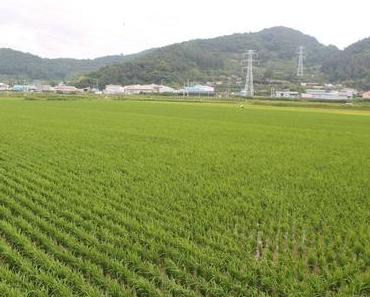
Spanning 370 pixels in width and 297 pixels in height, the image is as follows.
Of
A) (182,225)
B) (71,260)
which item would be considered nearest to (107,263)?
(71,260)

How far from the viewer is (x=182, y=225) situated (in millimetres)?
7078

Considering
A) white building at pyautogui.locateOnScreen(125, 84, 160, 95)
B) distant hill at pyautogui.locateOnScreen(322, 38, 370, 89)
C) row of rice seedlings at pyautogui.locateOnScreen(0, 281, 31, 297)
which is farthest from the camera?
distant hill at pyautogui.locateOnScreen(322, 38, 370, 89)

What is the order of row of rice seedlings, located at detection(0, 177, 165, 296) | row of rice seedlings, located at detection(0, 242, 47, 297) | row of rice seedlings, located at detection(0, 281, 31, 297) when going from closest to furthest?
1. row of rice seedlings, located at detection(0, 281, 31, 297)
2. row of rice seedlings, located at detection(0, 242, 47, 297)
3. row of rice seedlings, located at detection(0, 177, 165, 296)

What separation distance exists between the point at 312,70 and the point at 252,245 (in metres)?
190

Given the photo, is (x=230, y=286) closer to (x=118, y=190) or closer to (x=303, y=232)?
(x=303, y=232)

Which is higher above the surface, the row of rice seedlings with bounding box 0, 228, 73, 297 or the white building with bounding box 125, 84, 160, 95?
the row of rice seedlings with bounding box 0, 228, 73, 297

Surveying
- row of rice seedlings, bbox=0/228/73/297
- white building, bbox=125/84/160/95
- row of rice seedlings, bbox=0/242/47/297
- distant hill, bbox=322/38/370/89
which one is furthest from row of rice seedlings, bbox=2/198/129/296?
distant hill, bbox=322/38/370/89

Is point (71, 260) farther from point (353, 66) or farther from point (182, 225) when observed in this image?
point (353, 66)

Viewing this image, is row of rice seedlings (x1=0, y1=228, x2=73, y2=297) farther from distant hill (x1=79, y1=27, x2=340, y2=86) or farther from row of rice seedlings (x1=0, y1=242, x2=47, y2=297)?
distant hill (x1=79, y1=27, x2=340, y2=86)

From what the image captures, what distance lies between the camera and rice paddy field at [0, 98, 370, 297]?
511 centimetres

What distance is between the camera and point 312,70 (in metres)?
185

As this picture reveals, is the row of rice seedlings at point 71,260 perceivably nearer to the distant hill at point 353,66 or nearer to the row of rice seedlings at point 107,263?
the row of rice seedlings at point 107,263

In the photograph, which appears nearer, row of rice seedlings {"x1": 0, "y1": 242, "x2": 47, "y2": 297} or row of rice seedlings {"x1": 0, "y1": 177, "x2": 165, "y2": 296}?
row of rice seedlings {"x1": 0, "y1": 242, "x2": 47, "y2": 297}

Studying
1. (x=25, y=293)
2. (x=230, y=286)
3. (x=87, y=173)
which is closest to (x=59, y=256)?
(x=25, y=293)
